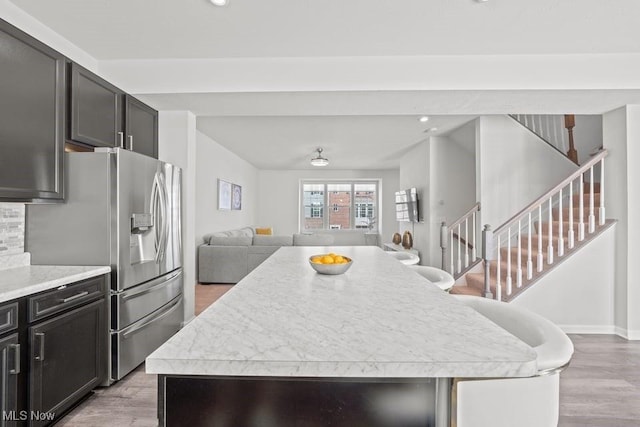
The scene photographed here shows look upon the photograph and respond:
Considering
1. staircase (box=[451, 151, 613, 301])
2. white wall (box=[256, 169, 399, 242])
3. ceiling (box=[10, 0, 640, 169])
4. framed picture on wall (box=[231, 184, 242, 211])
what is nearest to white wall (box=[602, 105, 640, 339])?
staircase (box=[451, 151, 613, 301])

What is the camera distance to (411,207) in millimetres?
6742

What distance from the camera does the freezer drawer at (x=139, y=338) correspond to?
2350mm

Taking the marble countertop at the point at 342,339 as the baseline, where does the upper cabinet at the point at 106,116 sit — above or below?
above

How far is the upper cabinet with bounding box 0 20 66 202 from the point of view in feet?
6.00

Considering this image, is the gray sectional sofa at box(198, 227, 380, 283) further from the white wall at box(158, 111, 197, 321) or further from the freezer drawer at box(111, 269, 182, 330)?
the freezer drawer at box(111, 269, 182, 330)

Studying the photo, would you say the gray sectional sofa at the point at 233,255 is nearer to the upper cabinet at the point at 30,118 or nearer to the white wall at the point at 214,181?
the white wall at the point at 214,181

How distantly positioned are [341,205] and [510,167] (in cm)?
615

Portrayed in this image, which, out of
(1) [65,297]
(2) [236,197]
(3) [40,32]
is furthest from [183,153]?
(2) [236,197]

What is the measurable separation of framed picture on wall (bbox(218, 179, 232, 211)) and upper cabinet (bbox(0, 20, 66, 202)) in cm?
428

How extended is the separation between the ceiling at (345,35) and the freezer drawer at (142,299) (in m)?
1.69

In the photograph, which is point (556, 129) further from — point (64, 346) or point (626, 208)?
point (64, 346)

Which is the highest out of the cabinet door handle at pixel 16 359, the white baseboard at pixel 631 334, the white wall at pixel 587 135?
the white wall at pixel 587 135

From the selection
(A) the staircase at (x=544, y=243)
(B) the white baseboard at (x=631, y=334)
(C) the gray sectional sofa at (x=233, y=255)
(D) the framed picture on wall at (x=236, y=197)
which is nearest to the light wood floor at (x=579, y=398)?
(B) the white baseboard at (x=631, y=334)

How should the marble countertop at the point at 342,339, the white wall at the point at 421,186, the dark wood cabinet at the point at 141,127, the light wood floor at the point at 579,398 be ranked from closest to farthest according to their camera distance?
the marble countertop at the point at 342,339 → the light wood floor at the point at 579,398 → the dark wood cabinet at the point at 141,127 → the white wall at the point at 421,186
